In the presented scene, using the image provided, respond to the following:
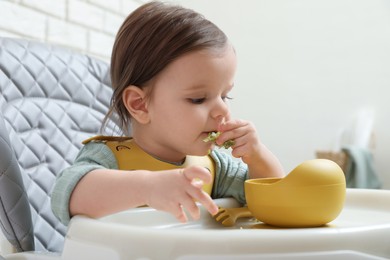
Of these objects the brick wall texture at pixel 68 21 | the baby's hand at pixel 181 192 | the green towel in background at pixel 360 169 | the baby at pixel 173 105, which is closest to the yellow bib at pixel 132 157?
the baby at pixel 173 105

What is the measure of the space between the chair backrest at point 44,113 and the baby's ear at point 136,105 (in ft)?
0.74

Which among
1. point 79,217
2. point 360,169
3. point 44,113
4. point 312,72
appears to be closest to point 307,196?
point 79,217

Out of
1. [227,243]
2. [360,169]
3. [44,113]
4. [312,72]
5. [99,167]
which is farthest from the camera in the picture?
[312,72]

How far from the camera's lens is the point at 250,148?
889 millimetres

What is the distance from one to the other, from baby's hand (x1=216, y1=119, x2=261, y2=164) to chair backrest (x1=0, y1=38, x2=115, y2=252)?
350 mm

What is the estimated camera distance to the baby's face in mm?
832

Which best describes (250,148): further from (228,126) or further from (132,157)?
(132,157)

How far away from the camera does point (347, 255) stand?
1.58 feet

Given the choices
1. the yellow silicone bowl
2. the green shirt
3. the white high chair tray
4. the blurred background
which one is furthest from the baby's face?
the blurred background

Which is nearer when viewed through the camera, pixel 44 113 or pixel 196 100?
pixel 196 100

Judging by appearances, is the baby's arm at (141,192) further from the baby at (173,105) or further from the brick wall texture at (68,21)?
the brick wall texture at (68,21)

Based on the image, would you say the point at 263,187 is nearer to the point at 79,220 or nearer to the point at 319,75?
the point at 79,220

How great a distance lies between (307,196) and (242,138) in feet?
0.84

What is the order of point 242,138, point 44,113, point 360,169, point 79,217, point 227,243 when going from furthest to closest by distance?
1. point 360,169
2. point 44,113
3. point 242,138
4. point 79,217
5. point 227,243
